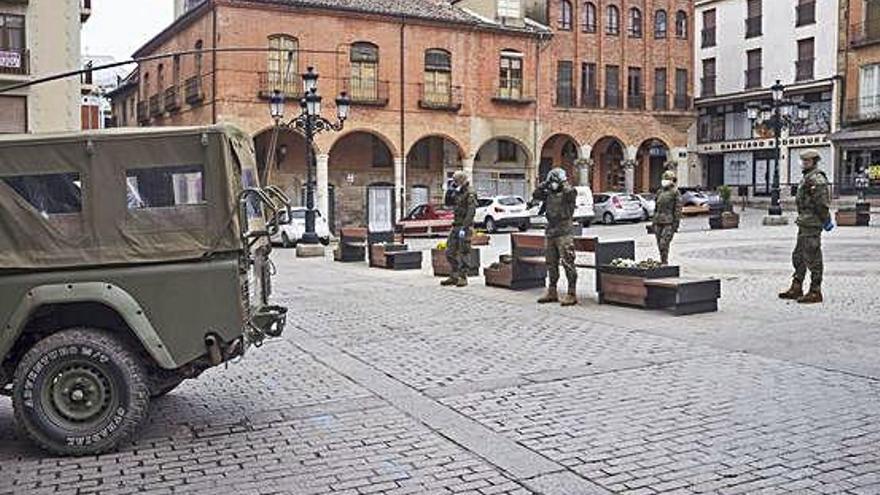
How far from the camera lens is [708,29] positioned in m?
50.6

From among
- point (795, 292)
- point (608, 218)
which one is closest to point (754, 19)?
point (608, 218)

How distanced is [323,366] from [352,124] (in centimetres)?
2930

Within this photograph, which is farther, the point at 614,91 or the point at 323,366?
the point at 614,91

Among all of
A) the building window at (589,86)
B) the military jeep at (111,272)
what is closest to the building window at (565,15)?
the building window at (589,86)

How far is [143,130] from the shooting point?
5.77 m

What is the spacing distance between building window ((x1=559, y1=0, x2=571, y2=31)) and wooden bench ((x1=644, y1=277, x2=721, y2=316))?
115ft

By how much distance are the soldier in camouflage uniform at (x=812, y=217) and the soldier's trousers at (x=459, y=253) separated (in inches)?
201

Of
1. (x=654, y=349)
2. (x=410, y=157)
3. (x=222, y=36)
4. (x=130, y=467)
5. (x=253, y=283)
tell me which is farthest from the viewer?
(x=410, y=157)

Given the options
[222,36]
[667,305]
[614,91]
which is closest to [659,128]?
[614,91]

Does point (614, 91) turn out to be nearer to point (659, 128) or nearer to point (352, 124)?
point (659, 128)

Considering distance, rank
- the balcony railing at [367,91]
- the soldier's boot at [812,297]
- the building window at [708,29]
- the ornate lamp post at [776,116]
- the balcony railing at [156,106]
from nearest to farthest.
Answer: the soldier's boot at [812,297] → the ornate lamp post at [776,116] → the balcony railing at [367,91] → the balcony railing at [156,106] → the building window at [708,29]

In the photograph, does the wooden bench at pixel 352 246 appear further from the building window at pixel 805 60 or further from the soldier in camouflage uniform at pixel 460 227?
the building window at pixel 805 60

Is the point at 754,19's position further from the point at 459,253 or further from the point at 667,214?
the point at 459,253

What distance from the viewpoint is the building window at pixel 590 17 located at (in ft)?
147
